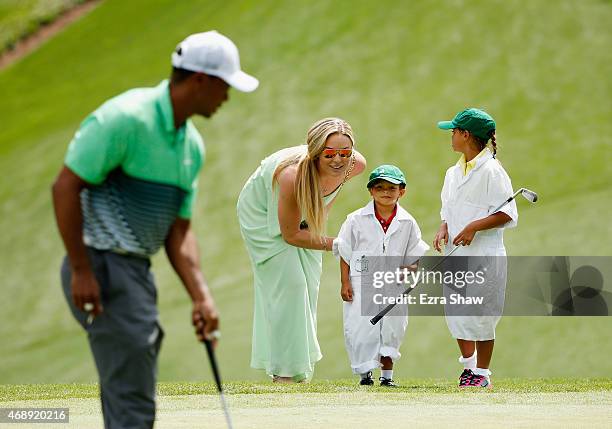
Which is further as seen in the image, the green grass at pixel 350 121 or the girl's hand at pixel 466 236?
the green grass at pixel 350 121

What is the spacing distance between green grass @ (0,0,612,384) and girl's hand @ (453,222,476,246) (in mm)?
6892

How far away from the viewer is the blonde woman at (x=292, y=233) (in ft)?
23.3

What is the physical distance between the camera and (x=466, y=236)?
24.1 feet

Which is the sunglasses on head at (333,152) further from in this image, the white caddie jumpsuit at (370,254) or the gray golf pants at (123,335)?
the gray golf pants at (123,335)

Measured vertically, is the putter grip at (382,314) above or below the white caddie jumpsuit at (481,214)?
below

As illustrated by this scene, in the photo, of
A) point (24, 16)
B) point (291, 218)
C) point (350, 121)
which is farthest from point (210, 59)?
point (24, 16)

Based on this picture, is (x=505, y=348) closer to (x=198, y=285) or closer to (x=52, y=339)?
(x=52, y=339)

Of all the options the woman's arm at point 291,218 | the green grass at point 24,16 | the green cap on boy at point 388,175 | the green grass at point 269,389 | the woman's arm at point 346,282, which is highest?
the green grass at point 24,16

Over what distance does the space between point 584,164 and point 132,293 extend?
1699 centimetres

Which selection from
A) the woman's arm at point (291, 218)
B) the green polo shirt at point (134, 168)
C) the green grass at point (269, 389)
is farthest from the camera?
the woman's arm at point (291, 218)

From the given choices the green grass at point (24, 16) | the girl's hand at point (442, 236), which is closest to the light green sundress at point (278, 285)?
the girl's hand at point (442, 236)

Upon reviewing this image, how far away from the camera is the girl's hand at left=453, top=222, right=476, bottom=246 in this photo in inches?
289

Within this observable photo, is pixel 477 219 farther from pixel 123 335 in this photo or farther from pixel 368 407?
pixel 123 335

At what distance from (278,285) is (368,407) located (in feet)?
5.85
